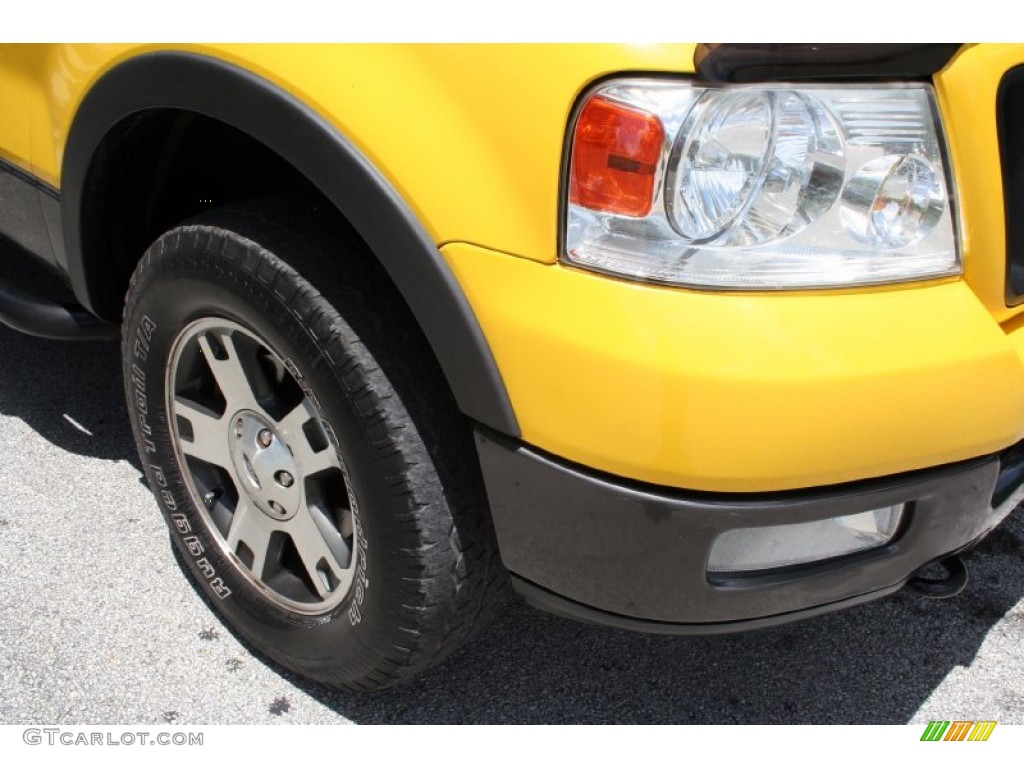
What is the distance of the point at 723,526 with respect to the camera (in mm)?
1526

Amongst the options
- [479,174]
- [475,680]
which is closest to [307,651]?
[475,680]

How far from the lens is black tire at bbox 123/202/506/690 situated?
173 centimetres

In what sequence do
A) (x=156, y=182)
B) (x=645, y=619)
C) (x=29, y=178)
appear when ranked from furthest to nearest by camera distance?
(x=29, y=178), (x=156, y=182), (x=645, y=619)

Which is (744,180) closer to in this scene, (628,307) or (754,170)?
(754,170)

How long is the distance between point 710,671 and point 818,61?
1.38 m

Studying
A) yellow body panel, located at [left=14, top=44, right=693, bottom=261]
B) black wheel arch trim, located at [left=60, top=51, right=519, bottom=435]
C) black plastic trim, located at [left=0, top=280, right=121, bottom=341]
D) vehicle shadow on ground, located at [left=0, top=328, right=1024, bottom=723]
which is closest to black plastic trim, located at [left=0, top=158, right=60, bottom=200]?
black plastic trim, located at [left=0, top=280, right=121, bottom=341]

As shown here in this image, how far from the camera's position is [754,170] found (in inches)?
57.3

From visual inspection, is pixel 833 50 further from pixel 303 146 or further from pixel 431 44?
pixel 303 146

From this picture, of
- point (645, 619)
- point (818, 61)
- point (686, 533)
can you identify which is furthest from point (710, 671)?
point (818, 61)

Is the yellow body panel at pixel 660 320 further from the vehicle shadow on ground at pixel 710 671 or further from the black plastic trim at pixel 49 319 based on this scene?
the black plastic trim at pixel 49 319

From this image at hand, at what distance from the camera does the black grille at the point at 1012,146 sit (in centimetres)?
156

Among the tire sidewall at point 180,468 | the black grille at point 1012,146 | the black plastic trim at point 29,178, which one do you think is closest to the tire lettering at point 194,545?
the tire sidewall at point 180,468

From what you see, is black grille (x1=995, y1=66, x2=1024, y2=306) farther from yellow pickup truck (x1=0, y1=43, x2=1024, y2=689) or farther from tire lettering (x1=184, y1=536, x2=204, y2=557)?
tire lettering (x1=184, y1=536, x2=204, y2=557)

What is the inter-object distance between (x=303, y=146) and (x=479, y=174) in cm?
33
